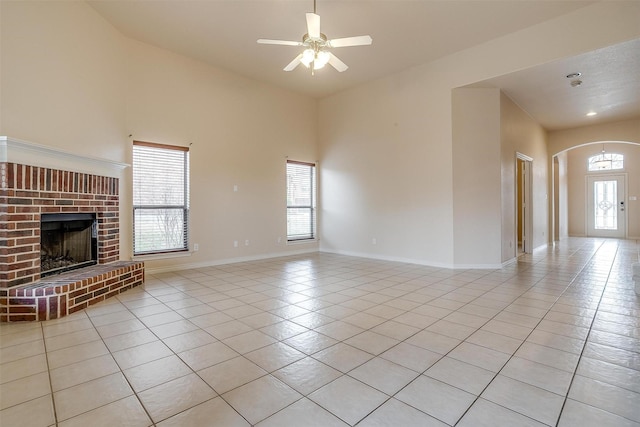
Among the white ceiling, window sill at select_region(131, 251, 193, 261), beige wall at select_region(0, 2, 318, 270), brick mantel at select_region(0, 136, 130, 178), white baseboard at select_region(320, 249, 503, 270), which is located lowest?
white baseboard at select_region(320, 249, 503, 270)

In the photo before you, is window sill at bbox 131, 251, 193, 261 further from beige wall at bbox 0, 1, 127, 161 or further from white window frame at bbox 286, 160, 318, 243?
white window frame at bbox 286, 160, 318, 243

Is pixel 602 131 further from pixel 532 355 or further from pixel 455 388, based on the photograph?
pixel 455 388

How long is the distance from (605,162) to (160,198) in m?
13.0

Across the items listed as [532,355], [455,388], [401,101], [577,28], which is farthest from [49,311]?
[577,28]

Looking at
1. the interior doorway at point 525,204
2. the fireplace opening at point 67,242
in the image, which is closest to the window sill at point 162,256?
the fireplace opening at point 67,242

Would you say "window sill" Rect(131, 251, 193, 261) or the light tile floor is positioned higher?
"window sill" Rect(131, 251, 193, 261)

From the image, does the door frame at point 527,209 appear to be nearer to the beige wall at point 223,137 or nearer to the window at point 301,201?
the window at point 301,201

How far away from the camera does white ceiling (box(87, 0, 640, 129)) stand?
157 inches

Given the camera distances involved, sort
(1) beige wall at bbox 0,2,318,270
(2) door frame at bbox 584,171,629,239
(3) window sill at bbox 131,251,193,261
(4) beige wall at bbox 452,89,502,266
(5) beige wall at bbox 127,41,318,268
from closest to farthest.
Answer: (1) beige wall at bbox 0,2,318,270, (3) window sill at bbox 131,251,193,261, (5) beige wall at bbox 127,41,318,268, (4) beige wall at bbox 452,89,502,266, (2) door frame at bbox 584,171,629,239

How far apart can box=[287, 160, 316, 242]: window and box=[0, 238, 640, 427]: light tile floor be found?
129 inches

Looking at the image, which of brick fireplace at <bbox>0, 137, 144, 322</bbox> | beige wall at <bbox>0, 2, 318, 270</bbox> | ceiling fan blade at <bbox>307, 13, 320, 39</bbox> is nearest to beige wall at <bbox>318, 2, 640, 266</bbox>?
beige wall at <bbox>0, 2, 318, 270</bbox>

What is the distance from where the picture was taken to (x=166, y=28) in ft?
14.8

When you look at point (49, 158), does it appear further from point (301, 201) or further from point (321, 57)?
point (301, 201)

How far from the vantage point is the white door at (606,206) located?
9.89 metres
